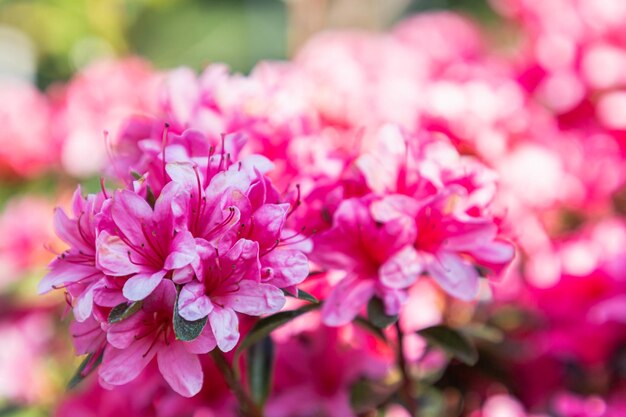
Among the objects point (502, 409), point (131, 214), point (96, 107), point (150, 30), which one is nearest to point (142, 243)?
point (131, 214)

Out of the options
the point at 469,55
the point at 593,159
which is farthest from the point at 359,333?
the point at 469,55

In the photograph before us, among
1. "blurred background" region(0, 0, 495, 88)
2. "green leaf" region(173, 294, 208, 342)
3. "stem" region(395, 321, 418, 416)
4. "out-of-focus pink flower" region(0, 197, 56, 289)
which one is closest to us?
"green leaf" region(173, 294, 208, 342)

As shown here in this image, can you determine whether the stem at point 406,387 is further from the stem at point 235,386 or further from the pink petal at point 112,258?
the pink petal at point 112,258

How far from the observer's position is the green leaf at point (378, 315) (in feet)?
2.17

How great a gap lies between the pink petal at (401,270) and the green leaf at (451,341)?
0.11 m

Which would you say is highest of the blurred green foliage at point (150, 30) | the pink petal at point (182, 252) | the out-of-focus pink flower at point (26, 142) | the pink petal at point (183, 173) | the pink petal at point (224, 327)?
the pink petal at point (183, 173)

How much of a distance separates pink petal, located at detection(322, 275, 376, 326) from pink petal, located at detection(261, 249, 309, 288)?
9 centimetres

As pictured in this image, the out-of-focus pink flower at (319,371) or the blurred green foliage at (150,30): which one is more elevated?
the out-of-focus pink flower at (319,371)

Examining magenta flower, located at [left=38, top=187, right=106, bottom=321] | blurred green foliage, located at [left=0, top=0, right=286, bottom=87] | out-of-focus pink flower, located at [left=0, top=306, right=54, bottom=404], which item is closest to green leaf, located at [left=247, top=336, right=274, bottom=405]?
magenta flower, located at [left=38, top=187, right=106, bottom=321]

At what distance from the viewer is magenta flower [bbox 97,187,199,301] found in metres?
0.57

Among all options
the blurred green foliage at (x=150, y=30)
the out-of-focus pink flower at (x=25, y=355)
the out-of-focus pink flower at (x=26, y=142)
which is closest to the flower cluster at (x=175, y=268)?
the out-of-focus pink flower at (x=25, y=355)

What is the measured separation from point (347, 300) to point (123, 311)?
0.20 metres

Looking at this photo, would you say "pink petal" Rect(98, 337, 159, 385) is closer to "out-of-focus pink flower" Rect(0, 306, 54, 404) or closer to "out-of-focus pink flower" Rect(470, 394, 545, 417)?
"out-of-focus pink flower" Rect(470, 394, 545, 417)

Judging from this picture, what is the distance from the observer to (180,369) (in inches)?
23.2
